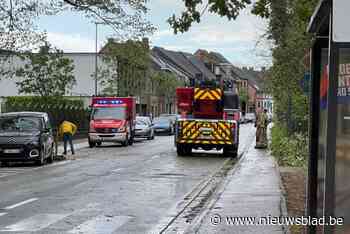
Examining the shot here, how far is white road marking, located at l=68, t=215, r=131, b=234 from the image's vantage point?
1060cm

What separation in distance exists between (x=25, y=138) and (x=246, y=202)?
40.8 feet

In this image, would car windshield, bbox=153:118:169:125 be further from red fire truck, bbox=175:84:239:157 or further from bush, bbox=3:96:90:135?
red fire truck, bbox=175:84:239:157

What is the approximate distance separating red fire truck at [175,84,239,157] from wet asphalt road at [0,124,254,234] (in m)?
2.04

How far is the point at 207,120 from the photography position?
94.6 feet

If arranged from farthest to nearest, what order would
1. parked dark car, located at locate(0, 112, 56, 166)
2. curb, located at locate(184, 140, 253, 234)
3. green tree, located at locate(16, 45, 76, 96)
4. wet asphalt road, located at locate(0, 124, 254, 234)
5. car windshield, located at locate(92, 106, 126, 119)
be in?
green tree, located at locate(16, 45, 76, 96) < car windshield, located at locate(92, 106, 126, 119) < parked dark car, located at locate(0, 112, 56, 166) < wet asphalt road, located at locate(0, 124, 254, 234) < curb, located at locate(184, 140, 253, 234)

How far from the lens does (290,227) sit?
34.2ft

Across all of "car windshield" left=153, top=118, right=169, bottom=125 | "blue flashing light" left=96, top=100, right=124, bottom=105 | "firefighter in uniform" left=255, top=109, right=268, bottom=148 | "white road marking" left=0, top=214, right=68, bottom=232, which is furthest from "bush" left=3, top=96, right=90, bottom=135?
"white road marking" left=0, top=214, right=68, bottom=232

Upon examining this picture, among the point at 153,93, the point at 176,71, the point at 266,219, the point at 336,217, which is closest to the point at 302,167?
the point at 266,219

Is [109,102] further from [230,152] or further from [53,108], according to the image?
[230,152]

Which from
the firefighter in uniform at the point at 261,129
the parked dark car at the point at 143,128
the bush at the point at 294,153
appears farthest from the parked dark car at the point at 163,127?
the bush at the point at 294,153

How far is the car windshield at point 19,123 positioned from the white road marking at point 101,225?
1363 centimetres

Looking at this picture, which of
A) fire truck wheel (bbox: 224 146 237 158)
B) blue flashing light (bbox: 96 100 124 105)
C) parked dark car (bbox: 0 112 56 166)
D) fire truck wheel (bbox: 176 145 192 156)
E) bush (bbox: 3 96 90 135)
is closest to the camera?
parked dark car (bbox: 0 112 56 166)

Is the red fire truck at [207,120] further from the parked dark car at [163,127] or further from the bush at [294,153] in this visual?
the parked dark car at [163,127]

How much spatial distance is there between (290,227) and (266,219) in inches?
35.9
